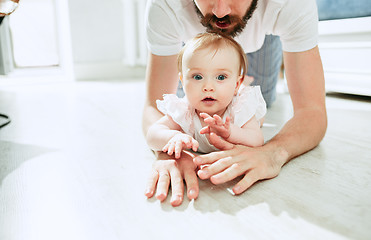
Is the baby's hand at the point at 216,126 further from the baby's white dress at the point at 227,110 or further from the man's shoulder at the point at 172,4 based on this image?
the man's shoulder at the point at 172,4

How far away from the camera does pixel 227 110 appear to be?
0.90 metres

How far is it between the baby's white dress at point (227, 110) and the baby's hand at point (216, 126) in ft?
0.29

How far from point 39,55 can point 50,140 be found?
287cm

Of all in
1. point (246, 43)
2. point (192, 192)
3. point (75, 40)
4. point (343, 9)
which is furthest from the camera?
point (75, 40)

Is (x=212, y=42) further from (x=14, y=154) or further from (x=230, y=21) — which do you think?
(x=14, y=154)

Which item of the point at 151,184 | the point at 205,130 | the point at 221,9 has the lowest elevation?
the point at 151,184

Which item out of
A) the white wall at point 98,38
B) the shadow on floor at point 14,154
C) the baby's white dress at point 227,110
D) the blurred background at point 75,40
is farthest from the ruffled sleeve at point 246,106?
the white wall at point 98,38

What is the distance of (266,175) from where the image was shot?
2.49 feet

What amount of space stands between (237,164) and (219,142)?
7 cm

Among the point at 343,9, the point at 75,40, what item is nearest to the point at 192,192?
the point at 343,9

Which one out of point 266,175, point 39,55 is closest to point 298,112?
point 266,175

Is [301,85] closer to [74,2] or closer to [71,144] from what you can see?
[71,144]

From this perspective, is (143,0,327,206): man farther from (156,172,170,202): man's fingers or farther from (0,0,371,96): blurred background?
(0,0,371,96): blurred background

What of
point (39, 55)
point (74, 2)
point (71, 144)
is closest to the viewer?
point (71, 144)
